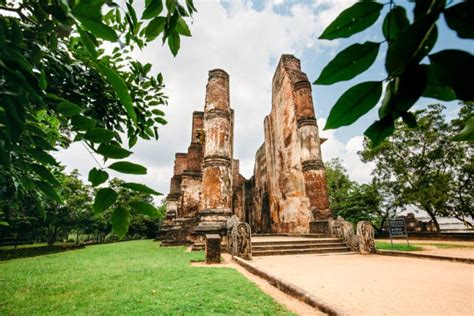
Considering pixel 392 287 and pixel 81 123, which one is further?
pixel 392 287

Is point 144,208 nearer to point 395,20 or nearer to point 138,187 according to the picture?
point 138,187

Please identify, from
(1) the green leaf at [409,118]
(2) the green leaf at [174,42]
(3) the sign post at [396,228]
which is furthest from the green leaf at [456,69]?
(3) the sign post at [396,228]

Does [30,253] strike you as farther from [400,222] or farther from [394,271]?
[400,222]

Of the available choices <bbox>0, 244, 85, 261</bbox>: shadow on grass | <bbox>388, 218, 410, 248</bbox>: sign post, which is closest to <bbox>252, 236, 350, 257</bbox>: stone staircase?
<bbox>388, 218, 410, 248</bbox>: sign post

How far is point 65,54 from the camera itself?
73.1 inches

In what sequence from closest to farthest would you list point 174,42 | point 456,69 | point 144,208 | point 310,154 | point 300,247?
point 456,69 < point 144,208 < point 174,42 < point 300,247 < point 310,154

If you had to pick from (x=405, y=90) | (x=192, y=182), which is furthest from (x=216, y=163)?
(x=405, y=90)

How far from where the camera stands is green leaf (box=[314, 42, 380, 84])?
488mm

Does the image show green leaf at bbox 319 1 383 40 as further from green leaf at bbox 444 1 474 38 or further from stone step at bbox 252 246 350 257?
stone step at bbox 252 246 350 257

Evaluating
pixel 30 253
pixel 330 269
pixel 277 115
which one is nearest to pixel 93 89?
pixel 330 269

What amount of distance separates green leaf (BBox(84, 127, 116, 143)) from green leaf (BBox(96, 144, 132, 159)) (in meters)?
0.03

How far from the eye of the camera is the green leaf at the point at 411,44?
14.5 inches

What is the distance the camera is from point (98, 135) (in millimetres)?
778

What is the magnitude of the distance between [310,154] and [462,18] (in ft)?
37.8
